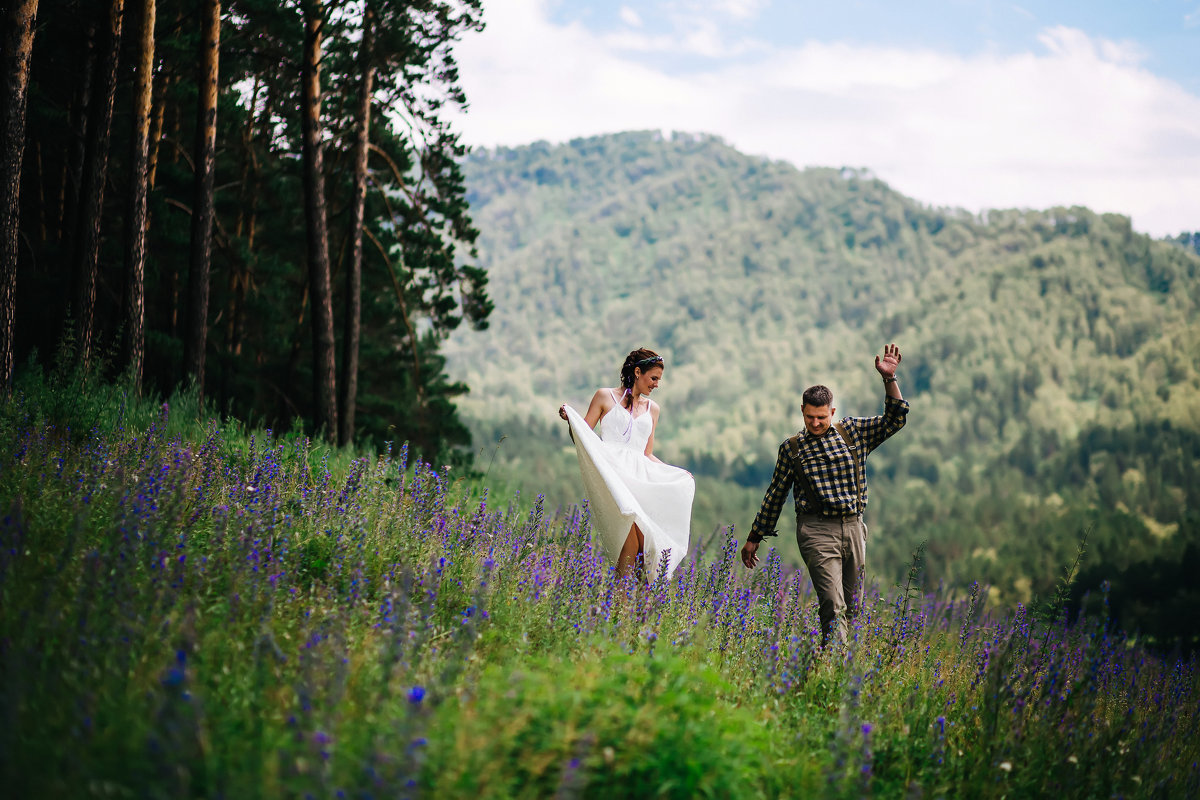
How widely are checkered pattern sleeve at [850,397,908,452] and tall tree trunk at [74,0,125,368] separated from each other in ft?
26.2

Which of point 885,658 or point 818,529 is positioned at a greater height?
point 818,529

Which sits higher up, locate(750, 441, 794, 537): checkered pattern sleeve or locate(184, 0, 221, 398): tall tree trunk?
locate(184, 0, 221, 398): tall tree trunk

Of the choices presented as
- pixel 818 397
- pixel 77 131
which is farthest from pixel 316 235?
pixel 818 397

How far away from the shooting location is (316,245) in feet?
42.3

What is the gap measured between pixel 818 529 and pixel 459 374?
6771 inches

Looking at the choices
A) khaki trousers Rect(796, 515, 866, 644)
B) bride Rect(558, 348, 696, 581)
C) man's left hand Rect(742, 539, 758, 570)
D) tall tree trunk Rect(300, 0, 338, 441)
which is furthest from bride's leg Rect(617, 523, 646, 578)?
tall tree trunk Rect(300, 0, 338, 441)

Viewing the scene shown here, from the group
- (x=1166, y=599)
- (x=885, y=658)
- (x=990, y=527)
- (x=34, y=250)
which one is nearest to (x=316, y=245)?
(x=34, y=250)

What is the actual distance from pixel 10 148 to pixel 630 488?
5.66 metres

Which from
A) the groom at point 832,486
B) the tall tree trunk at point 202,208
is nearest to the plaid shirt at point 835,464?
the groom at point 832,486

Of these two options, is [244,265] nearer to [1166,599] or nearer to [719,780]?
[719,780]

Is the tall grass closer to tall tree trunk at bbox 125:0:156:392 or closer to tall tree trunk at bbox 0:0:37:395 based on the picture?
tall tree trunk at bbox 0:0:37:395

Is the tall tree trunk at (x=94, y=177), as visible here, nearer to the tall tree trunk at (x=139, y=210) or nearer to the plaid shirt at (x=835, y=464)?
the tall tree trunk at (x=139, y=210)

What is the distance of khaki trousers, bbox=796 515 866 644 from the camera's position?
564 cm

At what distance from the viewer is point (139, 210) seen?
392 inches
